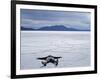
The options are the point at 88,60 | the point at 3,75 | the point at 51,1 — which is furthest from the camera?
the point at 88,60

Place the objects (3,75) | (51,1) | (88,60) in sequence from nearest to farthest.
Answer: (3,75) < (51,1) < (88,60)

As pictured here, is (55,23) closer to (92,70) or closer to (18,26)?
(18,26)

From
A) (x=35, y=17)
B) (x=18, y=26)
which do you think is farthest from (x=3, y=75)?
(x=35, y=17)

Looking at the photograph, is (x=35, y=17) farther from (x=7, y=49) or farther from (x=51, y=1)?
(x=7, y=49)

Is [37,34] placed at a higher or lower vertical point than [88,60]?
higher

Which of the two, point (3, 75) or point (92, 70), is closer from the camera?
point (3, 75)

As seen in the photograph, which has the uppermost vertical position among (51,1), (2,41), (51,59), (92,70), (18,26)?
(51,1)
